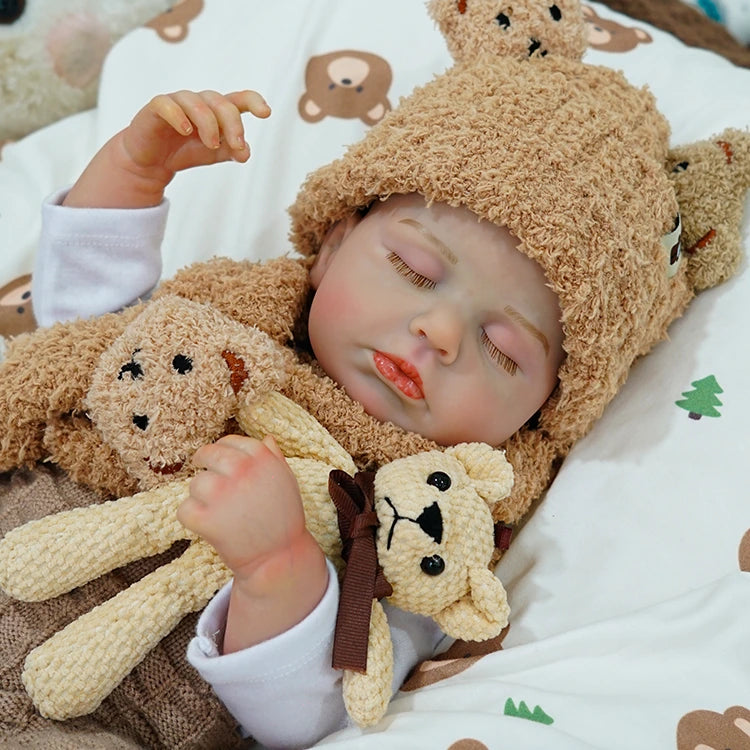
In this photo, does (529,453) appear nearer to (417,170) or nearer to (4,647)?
(417,170)

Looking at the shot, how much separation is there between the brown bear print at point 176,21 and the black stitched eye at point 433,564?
1.08m

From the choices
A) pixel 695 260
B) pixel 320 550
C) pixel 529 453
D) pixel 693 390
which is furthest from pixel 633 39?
pixel 320 550

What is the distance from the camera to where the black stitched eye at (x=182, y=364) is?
0.88 m

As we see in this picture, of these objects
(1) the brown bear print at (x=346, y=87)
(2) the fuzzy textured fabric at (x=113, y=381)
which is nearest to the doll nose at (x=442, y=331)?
(2) the fuzzy textured fabric at (x=113, y=381)

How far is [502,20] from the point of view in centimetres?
110

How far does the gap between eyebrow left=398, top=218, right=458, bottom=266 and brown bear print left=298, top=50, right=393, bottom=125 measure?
0.48 metres

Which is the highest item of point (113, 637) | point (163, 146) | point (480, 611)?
point (163, 146)

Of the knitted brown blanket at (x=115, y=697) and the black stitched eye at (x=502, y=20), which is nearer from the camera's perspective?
the knitted brown blanket at (x=115, y=697)

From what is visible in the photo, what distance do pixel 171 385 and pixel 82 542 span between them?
0.17 m

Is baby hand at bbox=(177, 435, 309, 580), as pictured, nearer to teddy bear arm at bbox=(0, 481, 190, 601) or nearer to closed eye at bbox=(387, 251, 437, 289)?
teddy bear arm at bbox=(0, 481, 190, 601)

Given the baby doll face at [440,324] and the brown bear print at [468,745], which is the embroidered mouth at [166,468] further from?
the brown bear print at [468,745]

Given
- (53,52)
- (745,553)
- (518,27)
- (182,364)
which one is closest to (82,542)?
(182,364)

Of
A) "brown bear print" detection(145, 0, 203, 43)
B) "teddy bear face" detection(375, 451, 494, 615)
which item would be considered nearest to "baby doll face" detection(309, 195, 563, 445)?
"teddy bear face" detection(375, 451, 494, 615)

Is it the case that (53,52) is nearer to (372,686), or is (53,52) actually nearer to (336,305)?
(336,305)
